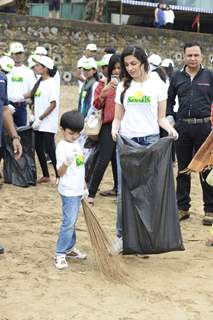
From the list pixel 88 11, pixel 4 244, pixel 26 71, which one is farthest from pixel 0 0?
pixel 4 244

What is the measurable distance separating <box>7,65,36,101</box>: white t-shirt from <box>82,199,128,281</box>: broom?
4.22 meters

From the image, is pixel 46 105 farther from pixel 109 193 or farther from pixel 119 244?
pixel 119 244

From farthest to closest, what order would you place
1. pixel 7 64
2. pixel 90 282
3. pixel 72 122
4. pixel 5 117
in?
pixel 7 64, pixel 5 117, pixel 72 122, pixel 90 282

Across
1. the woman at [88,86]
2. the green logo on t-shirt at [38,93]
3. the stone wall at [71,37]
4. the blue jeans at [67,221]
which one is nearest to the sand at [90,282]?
the blue jeans at [67,221]

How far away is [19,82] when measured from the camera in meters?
8.95

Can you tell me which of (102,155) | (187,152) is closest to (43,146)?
(102,155)

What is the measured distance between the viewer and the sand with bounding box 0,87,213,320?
4246mm

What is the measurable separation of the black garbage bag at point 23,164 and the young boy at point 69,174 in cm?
329

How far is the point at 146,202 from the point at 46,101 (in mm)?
3542

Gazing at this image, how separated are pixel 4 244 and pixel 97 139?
2.06m

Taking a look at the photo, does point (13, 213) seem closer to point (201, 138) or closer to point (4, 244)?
point (4, 244)

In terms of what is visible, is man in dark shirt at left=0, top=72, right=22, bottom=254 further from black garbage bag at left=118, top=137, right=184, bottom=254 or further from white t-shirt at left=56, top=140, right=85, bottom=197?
black garbage bag at left=118, top=137, right=184, bottom=254

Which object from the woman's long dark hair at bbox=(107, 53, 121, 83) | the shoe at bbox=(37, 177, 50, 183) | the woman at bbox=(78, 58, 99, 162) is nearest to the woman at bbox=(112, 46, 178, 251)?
the woman's long dark hair at bbox=(107, 53, 121, 83)

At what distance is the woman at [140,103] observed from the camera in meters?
5.28
